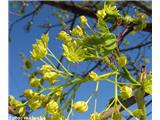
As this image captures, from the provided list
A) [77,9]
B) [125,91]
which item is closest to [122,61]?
[125,91]

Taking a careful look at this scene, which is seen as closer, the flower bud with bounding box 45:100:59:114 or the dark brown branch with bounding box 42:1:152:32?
the flower bud with bounding box 45:100:59:114

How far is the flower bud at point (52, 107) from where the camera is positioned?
579 millimetres

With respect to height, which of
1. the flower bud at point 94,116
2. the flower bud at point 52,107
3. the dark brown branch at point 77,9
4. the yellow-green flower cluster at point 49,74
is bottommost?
the dark brown branch at point 77,9

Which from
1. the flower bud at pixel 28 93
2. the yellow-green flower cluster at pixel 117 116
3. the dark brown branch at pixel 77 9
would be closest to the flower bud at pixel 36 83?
the flower bud at pixel 28 93

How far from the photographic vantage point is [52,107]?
58cm

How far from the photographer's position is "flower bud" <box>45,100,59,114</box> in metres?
0.58

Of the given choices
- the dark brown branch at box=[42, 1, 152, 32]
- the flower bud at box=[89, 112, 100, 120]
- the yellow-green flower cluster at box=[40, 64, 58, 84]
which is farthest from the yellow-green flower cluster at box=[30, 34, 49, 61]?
the dark brown branch at box=[42, 1, 152, 32]

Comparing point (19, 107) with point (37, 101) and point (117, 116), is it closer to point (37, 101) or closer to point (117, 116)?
point (37, 101)

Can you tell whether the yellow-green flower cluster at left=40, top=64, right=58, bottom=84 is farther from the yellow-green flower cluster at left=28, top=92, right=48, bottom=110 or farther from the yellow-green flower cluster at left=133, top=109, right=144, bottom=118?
the yellow-green flower cluster at left=133, top=109, right=144, bottom=118

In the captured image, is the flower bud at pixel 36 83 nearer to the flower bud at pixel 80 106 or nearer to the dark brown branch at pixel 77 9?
the flower bud at pixel 80 106

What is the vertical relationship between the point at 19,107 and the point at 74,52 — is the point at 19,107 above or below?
below

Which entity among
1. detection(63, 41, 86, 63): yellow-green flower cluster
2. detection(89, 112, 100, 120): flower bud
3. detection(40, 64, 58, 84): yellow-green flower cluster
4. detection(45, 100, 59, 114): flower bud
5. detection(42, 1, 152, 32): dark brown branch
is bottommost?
detection(42, 1, 152, 32): dark brown branch

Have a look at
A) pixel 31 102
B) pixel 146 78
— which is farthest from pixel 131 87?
pixel 31 102
